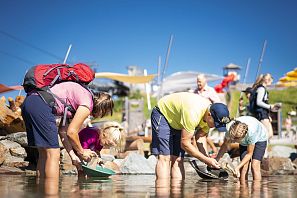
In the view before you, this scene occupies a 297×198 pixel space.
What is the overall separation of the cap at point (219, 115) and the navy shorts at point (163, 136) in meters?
0.75

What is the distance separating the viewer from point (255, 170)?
19.6 feet

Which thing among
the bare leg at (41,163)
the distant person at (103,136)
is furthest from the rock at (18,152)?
the bare leg at (41,163)

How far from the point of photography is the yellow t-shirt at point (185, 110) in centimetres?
457

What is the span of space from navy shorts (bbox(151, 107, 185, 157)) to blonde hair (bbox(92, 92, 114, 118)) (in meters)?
0.88

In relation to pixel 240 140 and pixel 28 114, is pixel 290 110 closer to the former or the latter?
pixel 240 140

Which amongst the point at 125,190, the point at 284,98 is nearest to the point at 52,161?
the point at 125,190

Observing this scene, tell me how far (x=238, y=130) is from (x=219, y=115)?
0.92 metres

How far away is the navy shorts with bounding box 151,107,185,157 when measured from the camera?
5.00 m

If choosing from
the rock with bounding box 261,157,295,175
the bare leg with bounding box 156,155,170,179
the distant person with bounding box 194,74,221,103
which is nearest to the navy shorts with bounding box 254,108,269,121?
the distant person with bounding box 194,74,221,103

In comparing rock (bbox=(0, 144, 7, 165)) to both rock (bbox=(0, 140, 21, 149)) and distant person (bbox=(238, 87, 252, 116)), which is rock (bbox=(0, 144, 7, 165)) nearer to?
rock (bbox=(0, 140, 21, 149))

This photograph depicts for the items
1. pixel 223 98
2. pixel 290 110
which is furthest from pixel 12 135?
pixel 290 110

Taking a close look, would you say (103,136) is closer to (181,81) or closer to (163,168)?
(163,168)

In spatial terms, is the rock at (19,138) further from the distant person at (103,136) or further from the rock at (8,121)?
the distant person at (103,136)

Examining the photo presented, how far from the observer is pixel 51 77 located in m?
4.17
